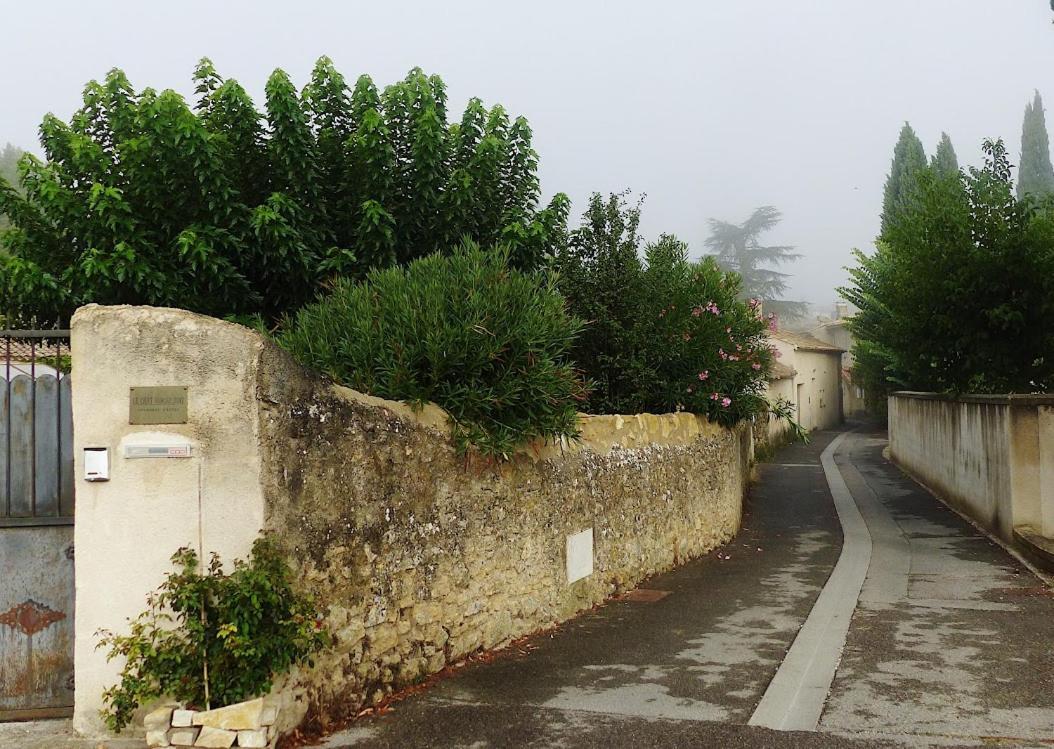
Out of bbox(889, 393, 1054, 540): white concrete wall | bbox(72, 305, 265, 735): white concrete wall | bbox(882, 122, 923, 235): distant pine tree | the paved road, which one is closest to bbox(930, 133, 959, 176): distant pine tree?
bbox(882, 122, 923, 235): distant pine tree

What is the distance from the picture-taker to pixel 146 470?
450 cm

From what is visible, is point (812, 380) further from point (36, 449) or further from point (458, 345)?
point (36, 449)

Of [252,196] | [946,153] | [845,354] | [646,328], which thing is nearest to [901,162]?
[946,153]

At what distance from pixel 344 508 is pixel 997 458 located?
10.1 m

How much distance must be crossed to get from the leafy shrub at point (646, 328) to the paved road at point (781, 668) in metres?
2.24

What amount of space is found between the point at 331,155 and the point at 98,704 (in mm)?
6790

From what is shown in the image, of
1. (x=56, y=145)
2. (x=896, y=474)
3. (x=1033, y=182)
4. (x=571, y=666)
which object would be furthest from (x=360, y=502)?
(x=1033, y=182)

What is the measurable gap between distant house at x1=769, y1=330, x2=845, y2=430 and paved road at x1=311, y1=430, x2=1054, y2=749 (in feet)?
75.0

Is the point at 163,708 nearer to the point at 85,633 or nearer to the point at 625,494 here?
the point at 85,633

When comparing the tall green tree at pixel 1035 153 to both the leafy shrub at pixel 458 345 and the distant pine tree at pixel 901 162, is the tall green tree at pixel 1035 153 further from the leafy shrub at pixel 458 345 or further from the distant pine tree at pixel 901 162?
the leafy shrub at pixel 458 345

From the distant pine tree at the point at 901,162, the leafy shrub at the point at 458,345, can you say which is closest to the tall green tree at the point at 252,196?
the leafy shrub at the point at 458,345

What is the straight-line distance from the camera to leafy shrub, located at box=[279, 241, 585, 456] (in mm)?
5801

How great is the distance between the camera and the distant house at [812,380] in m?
37.4

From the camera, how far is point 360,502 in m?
5.09
